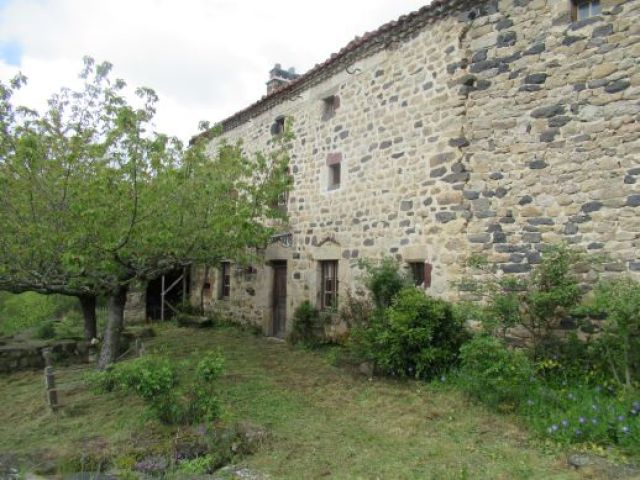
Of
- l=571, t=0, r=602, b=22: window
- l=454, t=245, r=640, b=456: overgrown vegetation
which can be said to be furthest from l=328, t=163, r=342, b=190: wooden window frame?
l=571, t=0, r=602, b=22: window

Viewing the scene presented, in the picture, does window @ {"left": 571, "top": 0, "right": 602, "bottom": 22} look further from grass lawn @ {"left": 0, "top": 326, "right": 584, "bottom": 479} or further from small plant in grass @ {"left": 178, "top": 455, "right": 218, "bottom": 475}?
small plant in grass @ {"left": 178, "top": 455, "right": 218, "bottom": 475}

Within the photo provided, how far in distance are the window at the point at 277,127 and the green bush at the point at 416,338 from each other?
615 cm

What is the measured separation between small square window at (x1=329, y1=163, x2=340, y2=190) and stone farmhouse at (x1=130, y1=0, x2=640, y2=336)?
0.08ft

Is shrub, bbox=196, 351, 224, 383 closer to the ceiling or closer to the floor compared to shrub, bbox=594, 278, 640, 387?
closer to the floor

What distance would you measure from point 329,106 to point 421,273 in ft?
14.0

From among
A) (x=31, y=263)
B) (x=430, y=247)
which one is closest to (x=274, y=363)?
(x=430, y=247)

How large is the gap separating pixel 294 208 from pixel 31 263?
549 cm

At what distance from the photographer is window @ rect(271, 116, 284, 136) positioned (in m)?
11.4

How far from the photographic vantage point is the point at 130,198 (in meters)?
6.09

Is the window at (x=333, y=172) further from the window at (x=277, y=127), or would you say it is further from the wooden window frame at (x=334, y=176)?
the window at (x=277, y=127)

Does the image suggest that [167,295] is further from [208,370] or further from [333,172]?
[208,370]

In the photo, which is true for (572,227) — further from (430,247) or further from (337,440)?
(337,440)

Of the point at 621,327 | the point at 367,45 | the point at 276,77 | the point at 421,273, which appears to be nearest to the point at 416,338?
the point at 421,273

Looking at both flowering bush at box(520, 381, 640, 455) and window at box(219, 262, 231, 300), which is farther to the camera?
window at box(219, 262, 231, 300)
